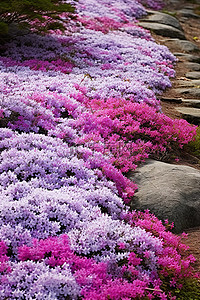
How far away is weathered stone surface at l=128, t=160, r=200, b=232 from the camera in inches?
256

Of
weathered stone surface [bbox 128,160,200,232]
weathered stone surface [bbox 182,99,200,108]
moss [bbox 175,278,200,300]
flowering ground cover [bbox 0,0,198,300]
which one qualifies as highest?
flowering ground cover [bbox 0,0,198,300]

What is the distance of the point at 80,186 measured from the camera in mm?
6562

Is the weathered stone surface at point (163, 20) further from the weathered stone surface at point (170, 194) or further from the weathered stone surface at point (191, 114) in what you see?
the weathered stone surface at point (170, 194)

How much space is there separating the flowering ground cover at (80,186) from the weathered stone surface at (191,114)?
1133 mm

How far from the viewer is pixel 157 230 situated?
19.5 feet

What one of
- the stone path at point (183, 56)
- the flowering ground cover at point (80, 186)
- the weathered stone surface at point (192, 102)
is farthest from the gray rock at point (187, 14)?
the weathered stone surface at point (192, 102)

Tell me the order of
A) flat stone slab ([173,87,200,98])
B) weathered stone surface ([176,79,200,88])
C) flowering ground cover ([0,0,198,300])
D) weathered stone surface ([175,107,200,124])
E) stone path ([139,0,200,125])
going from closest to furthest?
flowering ground cover ([0,0,198,300]) < weathered stone surface ([175,107,200,124]) < stone path ([139,0,200,125]) < flat stone slab ([173,87,200,98]) < weathered stone surface ([176,79,200,88])

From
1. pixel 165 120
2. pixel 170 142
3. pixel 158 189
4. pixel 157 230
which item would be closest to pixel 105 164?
pixel 158 189

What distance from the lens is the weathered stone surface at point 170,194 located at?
649 cm

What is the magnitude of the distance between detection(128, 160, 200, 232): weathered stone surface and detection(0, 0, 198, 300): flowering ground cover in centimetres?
24

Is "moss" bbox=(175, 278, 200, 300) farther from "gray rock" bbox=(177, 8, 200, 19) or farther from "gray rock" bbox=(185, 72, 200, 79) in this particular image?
"gray rock" bbox=(177, 8, 200, 19)

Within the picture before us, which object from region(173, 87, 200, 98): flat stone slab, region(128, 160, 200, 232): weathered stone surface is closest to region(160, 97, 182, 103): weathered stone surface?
region(173, 87, 200, 98): flat stone slab

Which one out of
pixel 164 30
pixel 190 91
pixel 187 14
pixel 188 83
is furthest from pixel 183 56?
pixel 187 14

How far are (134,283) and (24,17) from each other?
13.3 meters
